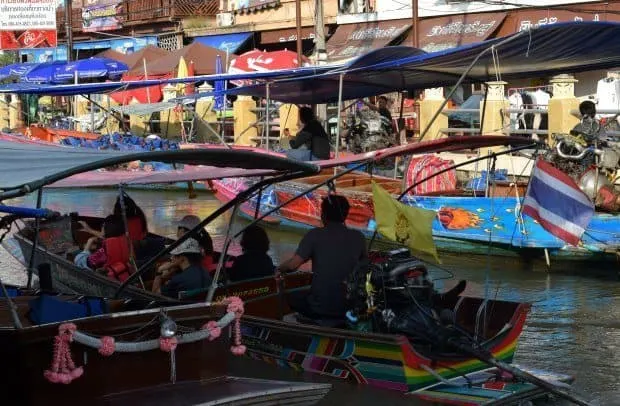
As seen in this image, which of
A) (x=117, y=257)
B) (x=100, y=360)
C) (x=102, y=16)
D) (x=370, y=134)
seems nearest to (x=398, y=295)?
(x=100, y=360)

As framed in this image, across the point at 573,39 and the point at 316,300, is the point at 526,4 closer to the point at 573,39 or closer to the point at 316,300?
the point at 573,39

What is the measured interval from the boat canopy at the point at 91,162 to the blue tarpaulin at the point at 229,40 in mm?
26975

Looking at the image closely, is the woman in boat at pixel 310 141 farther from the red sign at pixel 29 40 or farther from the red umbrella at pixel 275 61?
the red sign at pixel 29 40

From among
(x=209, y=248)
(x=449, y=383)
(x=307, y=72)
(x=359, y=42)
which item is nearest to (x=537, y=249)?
(x=307, y=72)

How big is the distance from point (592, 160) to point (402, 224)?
22.2 ft

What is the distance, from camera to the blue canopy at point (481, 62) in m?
10.3

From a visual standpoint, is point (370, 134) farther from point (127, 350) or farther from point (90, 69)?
point (127, 350)

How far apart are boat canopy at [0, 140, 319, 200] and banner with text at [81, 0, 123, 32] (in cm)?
3618

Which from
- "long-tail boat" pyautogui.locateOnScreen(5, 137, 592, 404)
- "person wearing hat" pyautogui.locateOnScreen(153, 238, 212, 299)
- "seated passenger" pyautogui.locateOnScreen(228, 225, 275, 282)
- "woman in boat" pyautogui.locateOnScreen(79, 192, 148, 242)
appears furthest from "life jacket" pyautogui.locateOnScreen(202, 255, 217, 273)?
"woman in boat" pyautogui.locateOnScreen(79, 192, 148, 242)

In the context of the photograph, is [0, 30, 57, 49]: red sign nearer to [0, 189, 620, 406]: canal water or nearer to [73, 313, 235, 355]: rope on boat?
[0, 189, 620, 406]: canal water

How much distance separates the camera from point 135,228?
34.1 feet

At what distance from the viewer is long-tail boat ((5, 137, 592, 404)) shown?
276 inches

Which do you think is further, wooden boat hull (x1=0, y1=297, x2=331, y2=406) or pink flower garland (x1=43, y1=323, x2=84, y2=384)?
wooden boat hull (x1=0, y1=297, x2=331, y2=406)

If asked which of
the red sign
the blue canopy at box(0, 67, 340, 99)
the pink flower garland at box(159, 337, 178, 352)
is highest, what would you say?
the red sign
